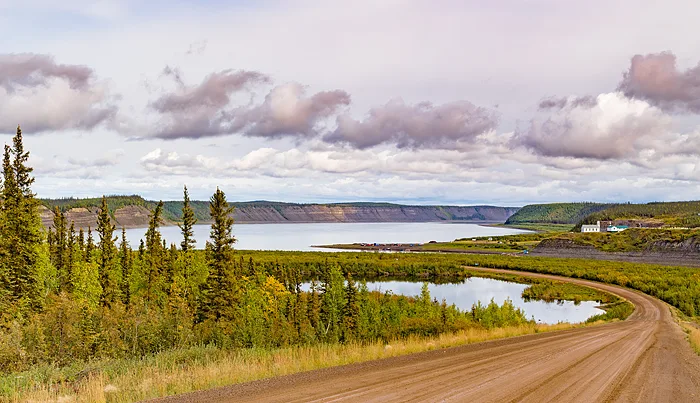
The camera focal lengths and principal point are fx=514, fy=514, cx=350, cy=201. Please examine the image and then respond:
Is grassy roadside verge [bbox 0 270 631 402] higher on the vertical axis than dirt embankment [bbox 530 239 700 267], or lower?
higher

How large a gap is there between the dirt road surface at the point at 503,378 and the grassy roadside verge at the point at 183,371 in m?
0.71

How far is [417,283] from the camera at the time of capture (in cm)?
9294

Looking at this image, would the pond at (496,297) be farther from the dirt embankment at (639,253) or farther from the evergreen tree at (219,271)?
the dirt embankment at (639,253)

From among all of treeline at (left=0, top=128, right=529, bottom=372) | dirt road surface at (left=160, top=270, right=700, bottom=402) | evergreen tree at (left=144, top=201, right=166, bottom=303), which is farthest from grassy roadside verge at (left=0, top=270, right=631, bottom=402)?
evergreen tree at (left=144, top=201, right=166, bottom=303)

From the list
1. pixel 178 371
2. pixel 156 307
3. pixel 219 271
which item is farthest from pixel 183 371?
pixel 219 271

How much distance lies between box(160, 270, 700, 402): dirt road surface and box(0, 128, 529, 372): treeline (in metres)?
5.43

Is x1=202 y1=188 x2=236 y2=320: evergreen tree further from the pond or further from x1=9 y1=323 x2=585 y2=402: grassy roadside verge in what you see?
the pond

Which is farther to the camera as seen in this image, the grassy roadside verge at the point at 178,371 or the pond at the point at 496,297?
the pond at the point at 496,297

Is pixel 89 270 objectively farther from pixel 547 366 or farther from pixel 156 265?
pixel 547 366

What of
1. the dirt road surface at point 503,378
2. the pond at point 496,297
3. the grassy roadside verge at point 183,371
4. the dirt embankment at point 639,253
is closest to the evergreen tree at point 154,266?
the pond at point 496,297

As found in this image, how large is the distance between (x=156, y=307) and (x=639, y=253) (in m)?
112

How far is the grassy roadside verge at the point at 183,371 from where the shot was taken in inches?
488

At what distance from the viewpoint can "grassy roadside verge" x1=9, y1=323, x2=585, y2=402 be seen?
12383mm

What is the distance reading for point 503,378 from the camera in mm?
15461
